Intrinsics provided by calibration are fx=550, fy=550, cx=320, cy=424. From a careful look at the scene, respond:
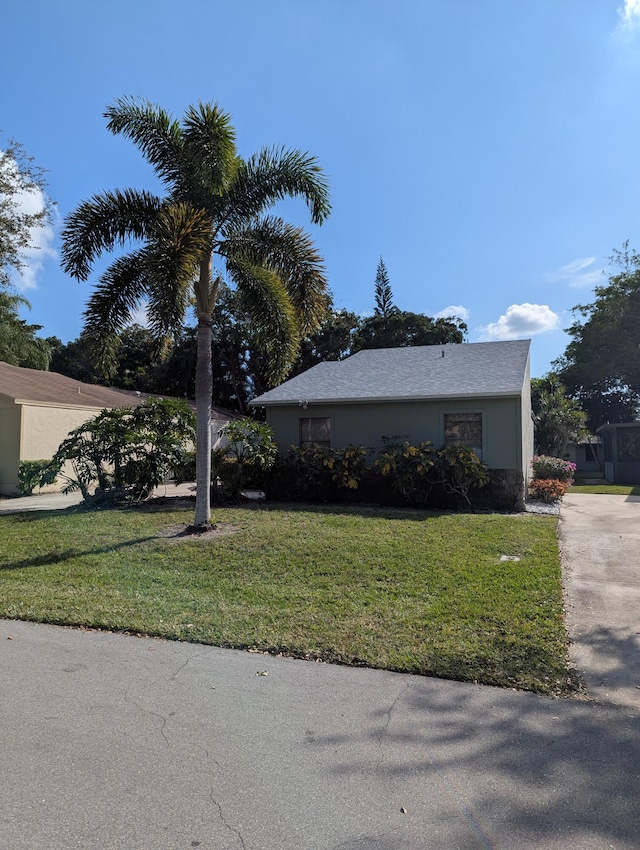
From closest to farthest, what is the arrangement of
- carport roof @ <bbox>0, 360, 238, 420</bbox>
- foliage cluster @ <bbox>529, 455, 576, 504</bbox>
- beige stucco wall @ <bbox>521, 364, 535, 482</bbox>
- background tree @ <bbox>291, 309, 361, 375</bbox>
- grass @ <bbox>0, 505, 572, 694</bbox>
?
grass @ <bbox>0, 505, 572, 694</bbox> → beige stucco wall @ <bbox>521, 364, 535, 482</bbox> → foliage cluster @ <bbox>529, 455, 576, 504</bbox> → carport roof @ <bbox>0, 360, 238, 420</bbox> → background tree @ <bbox>291, 309, 361, 375</bbox>

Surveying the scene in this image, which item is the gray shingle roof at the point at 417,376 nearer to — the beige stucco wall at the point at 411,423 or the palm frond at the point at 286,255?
the beige stucco wall at the point at 411,423

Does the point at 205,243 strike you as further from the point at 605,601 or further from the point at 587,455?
the point at 587,455

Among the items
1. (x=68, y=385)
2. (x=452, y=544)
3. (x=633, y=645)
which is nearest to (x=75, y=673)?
(x=633, y=645)

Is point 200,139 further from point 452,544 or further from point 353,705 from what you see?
point 353,705

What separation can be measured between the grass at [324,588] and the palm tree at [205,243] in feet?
6.13

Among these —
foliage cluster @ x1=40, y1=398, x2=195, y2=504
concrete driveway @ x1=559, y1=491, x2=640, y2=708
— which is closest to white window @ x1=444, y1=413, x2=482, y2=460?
concrete driveway @ x1=559, y1=491, x2=640, y2=708

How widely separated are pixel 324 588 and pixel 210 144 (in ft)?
22.3

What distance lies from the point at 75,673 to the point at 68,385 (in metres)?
17.6

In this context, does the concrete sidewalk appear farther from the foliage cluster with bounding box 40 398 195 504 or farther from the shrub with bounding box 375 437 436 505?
the shrub with bounding box 375 437 436 505

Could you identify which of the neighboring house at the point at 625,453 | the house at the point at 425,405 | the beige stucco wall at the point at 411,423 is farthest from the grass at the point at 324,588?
the neighboring house at the point at 625,453

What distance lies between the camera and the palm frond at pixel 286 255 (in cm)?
977

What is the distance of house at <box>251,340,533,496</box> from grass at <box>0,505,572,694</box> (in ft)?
10.4

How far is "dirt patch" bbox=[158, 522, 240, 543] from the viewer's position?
879 cm

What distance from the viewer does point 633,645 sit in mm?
4695
